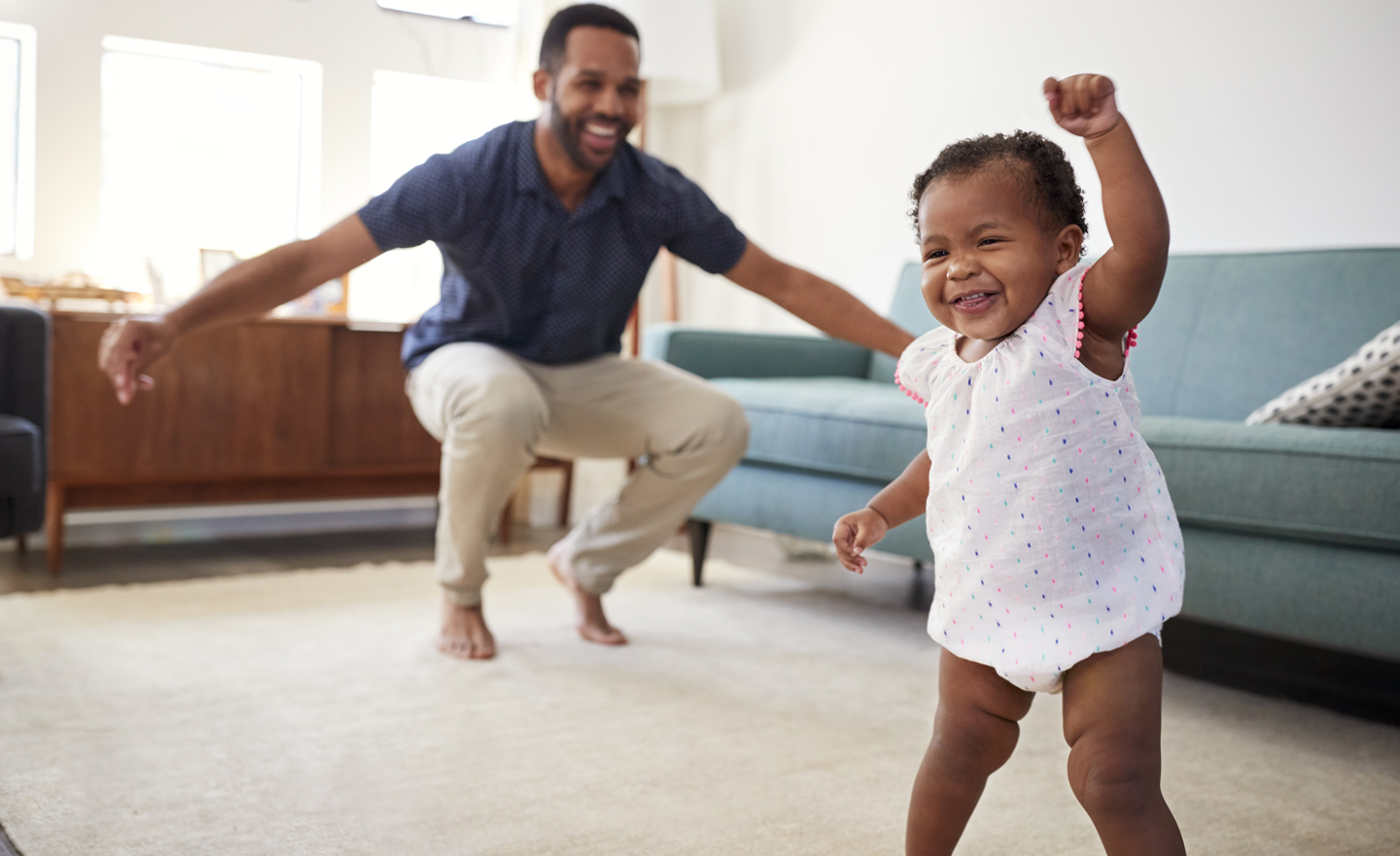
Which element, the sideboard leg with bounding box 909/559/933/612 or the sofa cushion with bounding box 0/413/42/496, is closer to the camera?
the sofa cushion with bounding box 0/413/42/496

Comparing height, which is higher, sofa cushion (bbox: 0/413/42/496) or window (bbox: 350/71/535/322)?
window (bbox: 350/71/535/322)

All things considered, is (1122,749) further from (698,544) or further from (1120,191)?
(698,544)

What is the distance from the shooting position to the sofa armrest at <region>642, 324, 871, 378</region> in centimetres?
276

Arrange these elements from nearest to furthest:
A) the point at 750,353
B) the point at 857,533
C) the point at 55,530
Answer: the point at 857,533 → the point at 55,530 → the point at 750,353

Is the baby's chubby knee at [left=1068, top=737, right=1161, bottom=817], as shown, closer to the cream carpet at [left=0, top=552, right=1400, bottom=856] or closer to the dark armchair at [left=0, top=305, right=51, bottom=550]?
the cream carpet at [left=0, top=552, right=1400, bottom=856]

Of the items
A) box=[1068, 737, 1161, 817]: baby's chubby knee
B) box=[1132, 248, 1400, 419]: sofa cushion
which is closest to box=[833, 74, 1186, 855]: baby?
box=[1068, 737, 1161, 817]: baby's chubby knee

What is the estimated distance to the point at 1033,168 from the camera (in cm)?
93

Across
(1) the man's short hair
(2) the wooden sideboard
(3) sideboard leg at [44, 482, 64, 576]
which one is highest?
(1) the man's short hair

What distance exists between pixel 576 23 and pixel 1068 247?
4.46 ft

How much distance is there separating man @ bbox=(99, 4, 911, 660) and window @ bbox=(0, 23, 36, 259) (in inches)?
62.5

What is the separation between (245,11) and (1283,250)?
283 centimetres

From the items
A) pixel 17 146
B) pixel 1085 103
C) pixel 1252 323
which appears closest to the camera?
pixel 1085 103

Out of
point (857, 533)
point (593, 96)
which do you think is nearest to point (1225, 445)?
point (857, 533)

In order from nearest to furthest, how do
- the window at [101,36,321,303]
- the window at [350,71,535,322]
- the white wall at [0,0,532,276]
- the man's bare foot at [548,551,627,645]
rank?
1. the man's bare foot at [548,551,627,645]
2. the white wall at [0,0,532,276]
3. the window at [101,36,321,303]
4. the window at [350,71,535,322]
